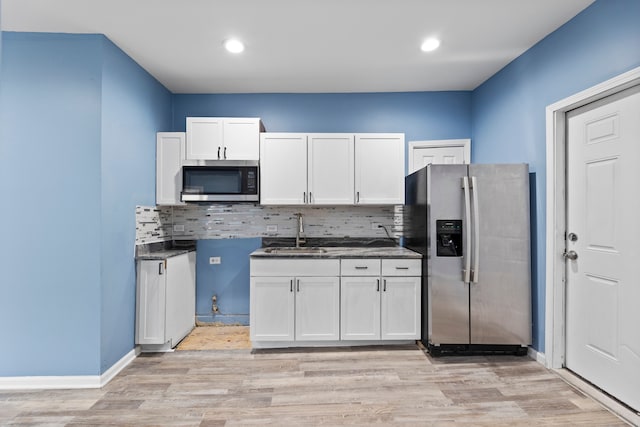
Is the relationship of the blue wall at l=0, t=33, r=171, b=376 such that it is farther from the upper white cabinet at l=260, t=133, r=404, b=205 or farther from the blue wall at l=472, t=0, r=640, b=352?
the blue wall at l=472, t=0, r=640, b=352

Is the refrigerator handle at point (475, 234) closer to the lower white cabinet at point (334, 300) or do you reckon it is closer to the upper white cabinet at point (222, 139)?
the lower white cabinet at point (334, 300)

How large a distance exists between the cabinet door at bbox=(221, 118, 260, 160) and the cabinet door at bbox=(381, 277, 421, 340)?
177 cm

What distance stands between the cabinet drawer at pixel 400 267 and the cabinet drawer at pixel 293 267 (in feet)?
1.42

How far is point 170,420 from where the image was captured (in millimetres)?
2125

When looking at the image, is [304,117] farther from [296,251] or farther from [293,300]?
[293,300]

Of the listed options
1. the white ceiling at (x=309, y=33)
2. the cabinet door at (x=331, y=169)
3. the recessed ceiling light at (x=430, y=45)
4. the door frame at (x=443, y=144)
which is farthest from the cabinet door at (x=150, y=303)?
the recessed ceiling light at (x=430, y=45)

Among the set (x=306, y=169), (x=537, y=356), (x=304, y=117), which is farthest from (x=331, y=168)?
(x=537, y=356)

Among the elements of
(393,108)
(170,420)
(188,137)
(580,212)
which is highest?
(393,108)

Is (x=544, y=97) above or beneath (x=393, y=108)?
beneath

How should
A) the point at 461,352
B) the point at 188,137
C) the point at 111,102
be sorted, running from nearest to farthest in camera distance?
the point at 111,102
the point at 461,352
the point at 188,137

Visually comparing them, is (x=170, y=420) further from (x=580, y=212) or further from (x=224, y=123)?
(x=580, y=212)

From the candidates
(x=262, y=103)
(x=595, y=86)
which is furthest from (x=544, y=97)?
(x=262, y=103)

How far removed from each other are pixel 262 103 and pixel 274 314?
87.9 inches

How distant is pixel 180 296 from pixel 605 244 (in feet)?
11.4
